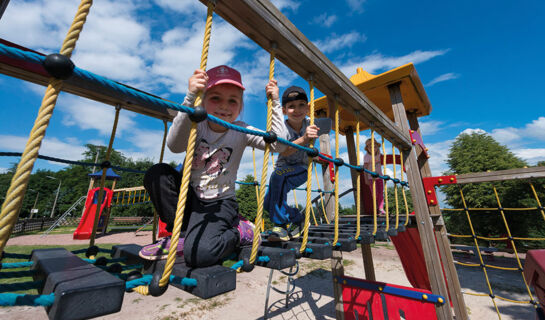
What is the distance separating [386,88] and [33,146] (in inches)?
150

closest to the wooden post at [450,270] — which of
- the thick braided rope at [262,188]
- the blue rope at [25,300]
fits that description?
the thick braided rope at [262,188]

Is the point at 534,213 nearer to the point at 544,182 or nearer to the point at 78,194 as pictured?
the point at 544,182

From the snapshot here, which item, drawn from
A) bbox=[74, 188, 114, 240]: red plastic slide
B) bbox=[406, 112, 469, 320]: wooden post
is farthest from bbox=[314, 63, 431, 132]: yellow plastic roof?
bbox=[74, 188, 114, 240]: red plastic slide

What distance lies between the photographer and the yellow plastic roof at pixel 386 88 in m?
2.94

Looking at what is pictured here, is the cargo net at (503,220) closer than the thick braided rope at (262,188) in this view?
No

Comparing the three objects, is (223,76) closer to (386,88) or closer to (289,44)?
(289,44)

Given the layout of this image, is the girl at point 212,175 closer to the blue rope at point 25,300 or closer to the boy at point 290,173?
the blue rope at point 25,300

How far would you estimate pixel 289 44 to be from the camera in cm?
109

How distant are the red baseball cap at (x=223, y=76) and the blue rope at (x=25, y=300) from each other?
35.5 inches

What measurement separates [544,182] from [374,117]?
21.6 ft

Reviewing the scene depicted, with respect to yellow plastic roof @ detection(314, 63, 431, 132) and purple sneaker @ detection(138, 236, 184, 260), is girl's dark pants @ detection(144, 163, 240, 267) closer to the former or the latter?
purple sneaker @ detection(138, 236, 184, 260)

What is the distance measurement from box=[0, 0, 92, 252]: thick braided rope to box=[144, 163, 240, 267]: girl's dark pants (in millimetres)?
508

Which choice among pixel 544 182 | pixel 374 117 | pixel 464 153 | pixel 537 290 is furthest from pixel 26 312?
pixel 464 153

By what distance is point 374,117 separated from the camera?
197 centimetres
